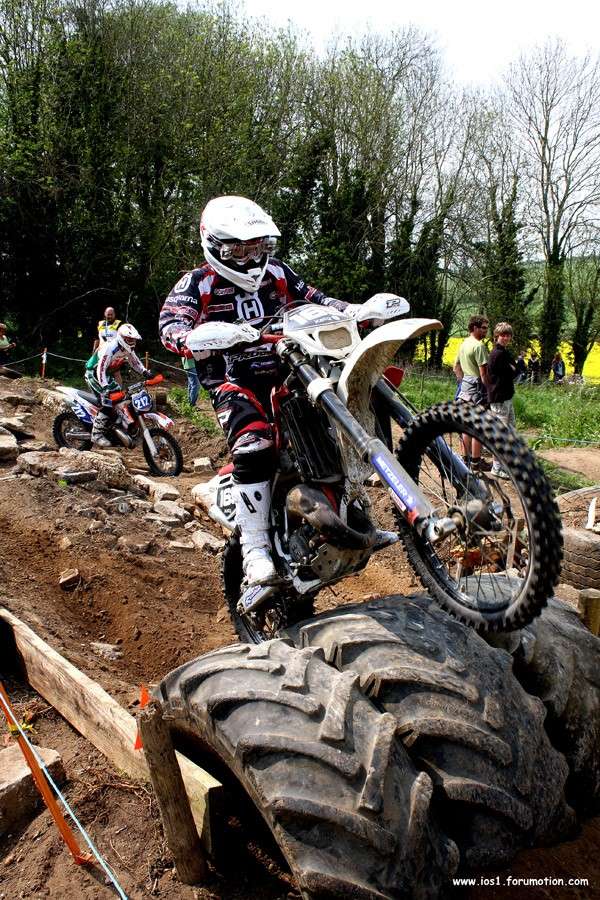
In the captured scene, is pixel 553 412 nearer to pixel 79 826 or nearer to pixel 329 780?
pixel 79 826

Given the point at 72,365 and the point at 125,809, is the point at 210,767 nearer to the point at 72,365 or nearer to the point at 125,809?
the point at 125,809

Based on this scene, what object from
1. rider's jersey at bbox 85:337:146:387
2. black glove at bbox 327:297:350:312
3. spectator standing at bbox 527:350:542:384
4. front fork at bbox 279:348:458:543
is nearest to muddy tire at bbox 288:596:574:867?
front fork at bbox 279:348:458:543

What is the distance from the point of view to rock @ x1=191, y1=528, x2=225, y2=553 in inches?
258

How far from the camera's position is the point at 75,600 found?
5207 mm

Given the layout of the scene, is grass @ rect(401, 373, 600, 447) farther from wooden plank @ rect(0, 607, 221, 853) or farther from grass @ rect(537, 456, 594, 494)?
wooden plank @ rect(0, 607, 221, 853)

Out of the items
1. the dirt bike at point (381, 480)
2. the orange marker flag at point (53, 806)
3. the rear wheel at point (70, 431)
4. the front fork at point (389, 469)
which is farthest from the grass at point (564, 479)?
the orange marker flag at point (53, 806)

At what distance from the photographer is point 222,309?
360 centimetres

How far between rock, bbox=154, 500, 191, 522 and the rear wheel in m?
3.31

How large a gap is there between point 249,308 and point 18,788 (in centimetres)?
231

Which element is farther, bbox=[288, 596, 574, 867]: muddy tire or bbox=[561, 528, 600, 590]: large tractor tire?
bbox=[561, 528, 600, 590]: large tractor tire

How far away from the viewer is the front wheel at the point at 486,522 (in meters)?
2.12

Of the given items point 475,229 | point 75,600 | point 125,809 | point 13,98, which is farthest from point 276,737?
point 475,229

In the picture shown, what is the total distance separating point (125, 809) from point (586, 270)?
129 feet

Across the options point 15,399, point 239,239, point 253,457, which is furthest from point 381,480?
point 15,399
